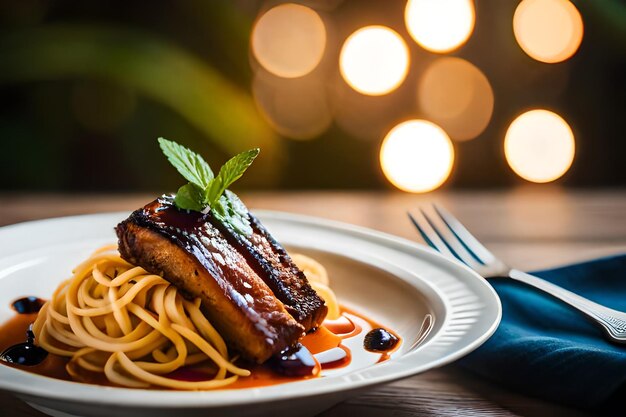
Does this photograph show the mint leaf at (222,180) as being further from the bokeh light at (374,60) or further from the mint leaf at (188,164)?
the bokeh light at (374,60)

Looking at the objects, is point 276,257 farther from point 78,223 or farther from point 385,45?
point 385,45

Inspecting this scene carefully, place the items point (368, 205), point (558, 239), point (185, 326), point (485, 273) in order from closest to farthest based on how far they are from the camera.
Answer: point (185, 326), point (485, 273), point (558, 239), point (368, 205)

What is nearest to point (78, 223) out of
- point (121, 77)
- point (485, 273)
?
point (485, 273)

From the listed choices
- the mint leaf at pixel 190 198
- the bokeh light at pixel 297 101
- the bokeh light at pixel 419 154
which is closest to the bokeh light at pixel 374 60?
the bokeh light at pixel 297 101

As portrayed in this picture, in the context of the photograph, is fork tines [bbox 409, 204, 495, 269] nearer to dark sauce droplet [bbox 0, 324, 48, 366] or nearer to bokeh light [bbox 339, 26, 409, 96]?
dark sauce droplet [bbox 0, 324, 48, 366]

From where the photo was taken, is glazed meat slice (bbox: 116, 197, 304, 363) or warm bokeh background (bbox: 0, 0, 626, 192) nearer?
glazed meat slice (bbox: 116, 197, 304, 363)

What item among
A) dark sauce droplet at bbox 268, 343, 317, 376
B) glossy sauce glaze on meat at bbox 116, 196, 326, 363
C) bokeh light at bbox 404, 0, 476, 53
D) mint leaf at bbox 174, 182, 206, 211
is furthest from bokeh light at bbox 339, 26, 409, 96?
dark sauce droplet at bbox 268, 343, 317, 376
